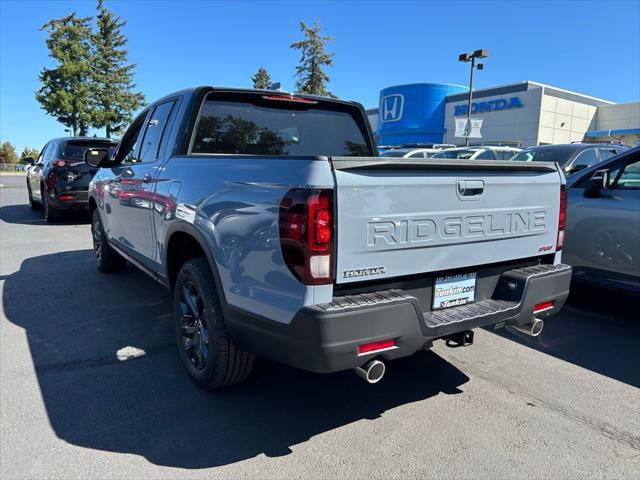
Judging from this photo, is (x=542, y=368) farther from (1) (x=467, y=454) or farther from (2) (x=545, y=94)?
(2) (x=545, y=94)

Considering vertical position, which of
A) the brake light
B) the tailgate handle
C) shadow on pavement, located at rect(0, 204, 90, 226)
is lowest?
shadow on pavement, located at rect(0, 204, 90, 226)

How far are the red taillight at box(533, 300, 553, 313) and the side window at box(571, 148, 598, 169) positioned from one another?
737 centimetres

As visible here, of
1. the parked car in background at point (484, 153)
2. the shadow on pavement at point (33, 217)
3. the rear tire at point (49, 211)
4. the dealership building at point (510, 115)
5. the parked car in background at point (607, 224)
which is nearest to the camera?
the parked car in background at point (607, 224)

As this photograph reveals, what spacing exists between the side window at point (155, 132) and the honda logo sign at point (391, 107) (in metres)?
35.9

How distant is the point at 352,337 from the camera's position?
7.43 feet

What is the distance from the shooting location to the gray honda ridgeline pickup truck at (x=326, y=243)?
226 cm

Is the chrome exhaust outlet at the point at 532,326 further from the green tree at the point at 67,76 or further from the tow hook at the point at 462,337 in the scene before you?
the green tree at the point at 67,76

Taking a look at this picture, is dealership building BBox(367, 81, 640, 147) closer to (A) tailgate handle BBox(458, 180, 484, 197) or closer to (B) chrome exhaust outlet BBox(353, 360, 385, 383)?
(A) tailgate handle BBox(458, 180, 484, 197)

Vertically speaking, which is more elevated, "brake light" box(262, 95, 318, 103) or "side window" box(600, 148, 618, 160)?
"brake light" box(262, 95, 318, 103)

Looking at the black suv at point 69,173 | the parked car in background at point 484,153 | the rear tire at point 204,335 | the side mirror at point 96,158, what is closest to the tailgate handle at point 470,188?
the rear tire at point 204,335

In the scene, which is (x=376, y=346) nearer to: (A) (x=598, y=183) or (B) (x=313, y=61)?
(A) (x=598, y=183)

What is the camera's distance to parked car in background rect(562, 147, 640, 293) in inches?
172

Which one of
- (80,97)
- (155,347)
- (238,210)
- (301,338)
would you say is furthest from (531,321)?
(80,97)

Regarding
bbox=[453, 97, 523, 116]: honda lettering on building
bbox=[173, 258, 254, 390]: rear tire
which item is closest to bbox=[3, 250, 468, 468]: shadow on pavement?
bbox=[173, 258, 254, 390]: rear tire
